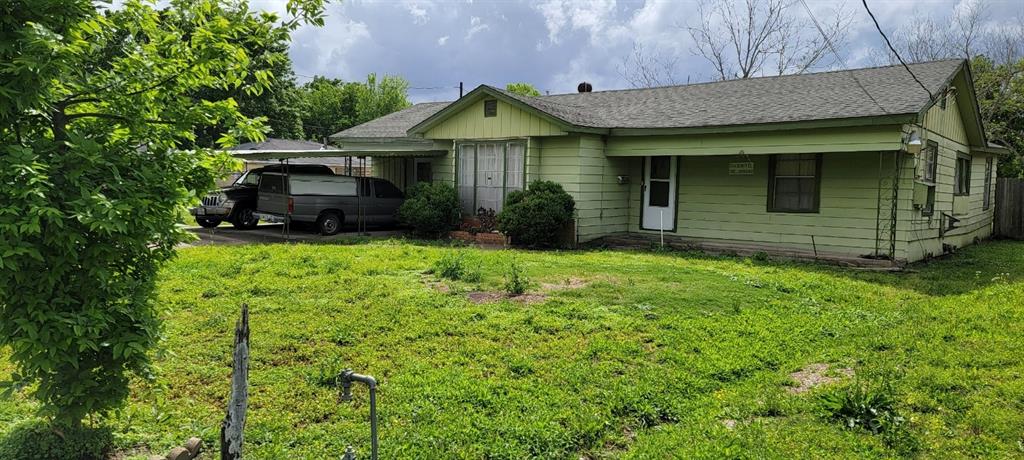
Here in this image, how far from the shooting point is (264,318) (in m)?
6.30

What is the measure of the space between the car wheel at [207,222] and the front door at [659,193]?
10.7 meters

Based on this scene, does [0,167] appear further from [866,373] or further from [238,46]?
[866,373]

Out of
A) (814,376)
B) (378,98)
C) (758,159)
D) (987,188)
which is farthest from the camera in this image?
(378,98)

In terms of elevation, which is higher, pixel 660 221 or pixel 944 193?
pixel 944 193

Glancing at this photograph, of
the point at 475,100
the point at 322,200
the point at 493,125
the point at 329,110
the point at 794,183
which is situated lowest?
the point at 322,200

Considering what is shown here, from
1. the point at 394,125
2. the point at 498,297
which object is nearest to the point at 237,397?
the point at 498,297

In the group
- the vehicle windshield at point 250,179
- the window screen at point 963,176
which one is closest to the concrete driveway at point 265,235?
the vehicle windshield at point 250,179

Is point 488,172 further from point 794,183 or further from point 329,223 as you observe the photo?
point 794,183

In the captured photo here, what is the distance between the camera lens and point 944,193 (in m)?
12.7

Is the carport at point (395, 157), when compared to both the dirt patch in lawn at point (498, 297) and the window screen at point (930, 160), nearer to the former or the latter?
the dirt patch in lawn at point (498, 297)

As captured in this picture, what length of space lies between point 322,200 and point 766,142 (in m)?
9.52

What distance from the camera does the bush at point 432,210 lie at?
45.5ft

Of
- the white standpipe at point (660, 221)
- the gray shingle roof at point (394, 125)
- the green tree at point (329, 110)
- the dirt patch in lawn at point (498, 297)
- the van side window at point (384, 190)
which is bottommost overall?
the dirt patch in lawn at point (498, 297)

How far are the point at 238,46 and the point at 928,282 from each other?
9645 millimetres
